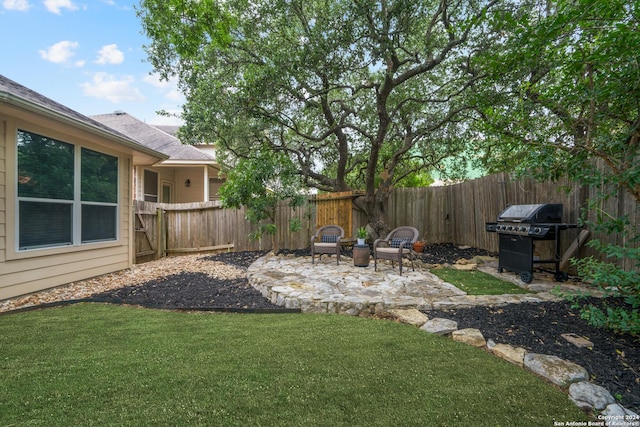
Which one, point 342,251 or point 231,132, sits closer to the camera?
point 342,251

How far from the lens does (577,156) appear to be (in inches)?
114

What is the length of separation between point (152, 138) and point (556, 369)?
13.7 metres

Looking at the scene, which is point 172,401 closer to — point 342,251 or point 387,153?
point 342,251

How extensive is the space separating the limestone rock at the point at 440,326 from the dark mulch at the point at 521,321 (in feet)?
0.30

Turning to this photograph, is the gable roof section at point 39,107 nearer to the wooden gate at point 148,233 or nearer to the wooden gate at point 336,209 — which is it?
the wooden gate at point 148,233

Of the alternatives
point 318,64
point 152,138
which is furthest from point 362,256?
point 152,138

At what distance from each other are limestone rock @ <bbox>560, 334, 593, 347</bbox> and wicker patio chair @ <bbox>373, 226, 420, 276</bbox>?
98.4 inches

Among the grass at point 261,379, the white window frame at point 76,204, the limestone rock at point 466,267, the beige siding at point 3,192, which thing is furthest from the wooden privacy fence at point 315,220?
the grass at point 261,379

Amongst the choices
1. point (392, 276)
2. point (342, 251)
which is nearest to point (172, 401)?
point (392, 276)

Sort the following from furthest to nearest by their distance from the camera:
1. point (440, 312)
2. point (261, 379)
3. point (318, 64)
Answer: point (318, 64), point (440, 312), point (261, 379)

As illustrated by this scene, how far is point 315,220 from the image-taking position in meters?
7.89

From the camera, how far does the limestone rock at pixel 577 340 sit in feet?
7.83

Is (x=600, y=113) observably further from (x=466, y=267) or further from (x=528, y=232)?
(x=466, y=267)

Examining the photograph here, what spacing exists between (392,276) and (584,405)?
3068mm
